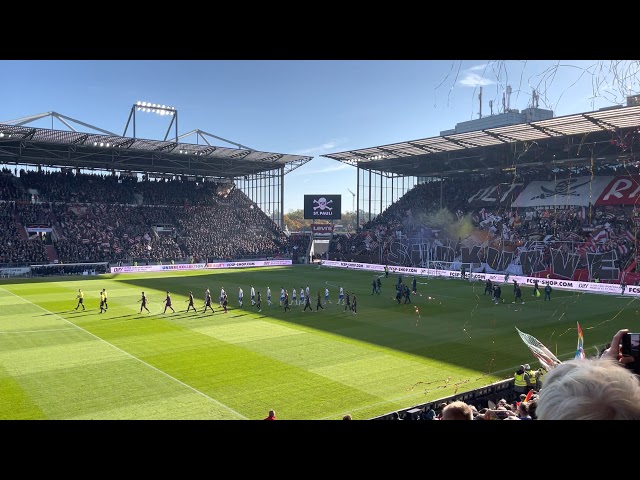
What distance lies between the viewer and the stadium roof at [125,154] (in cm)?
5512

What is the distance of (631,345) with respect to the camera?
3.72 meters

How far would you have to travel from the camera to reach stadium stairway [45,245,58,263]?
55994mm

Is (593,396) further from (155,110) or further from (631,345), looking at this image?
(155,110)

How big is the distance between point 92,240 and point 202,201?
20978 millimetres

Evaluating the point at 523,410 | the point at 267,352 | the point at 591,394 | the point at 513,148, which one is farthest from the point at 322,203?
the point at 591,394

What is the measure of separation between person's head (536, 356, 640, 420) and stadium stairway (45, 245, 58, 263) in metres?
60.9

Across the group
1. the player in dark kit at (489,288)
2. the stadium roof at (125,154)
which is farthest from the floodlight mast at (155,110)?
the player in dark kit at (489,288)

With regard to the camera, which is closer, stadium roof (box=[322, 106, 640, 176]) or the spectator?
the spectator

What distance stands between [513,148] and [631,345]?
57578 millimetres

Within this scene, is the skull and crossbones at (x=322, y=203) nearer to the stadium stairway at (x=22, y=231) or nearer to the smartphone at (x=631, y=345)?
the stadium stairway at (x=22, y=231)

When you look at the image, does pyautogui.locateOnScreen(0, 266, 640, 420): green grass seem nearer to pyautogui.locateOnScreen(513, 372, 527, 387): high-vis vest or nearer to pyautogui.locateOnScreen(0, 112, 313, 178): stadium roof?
pyautogui.locateOnScreen(513, 372, 527, 387): high-vis vest

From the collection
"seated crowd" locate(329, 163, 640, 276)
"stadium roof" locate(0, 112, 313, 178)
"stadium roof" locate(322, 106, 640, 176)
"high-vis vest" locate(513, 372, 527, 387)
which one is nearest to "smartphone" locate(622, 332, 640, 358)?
"high-vis vest" locate(513, 372, 527, 387)

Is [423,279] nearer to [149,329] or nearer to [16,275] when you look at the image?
[149,329]
